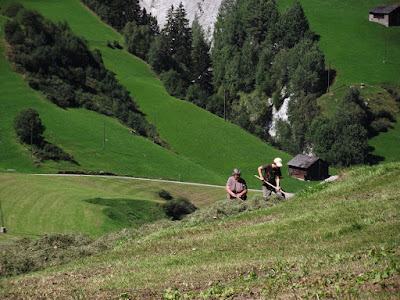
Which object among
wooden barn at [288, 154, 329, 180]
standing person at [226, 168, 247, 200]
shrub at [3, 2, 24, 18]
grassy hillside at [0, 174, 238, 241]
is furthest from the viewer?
shrub at [3, 2, 24, 18]

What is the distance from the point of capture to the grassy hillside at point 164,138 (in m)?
128

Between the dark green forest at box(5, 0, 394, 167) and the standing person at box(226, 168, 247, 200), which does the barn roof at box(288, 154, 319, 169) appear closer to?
the dark green forest at box(5, 0, 394, 167)

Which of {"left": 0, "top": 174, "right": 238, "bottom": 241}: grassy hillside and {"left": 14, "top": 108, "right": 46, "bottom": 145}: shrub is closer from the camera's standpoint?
{"left": 0, "top": 174, "right": 238, "bottom": 241}: grassy hillside

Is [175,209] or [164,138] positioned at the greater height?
[164,138]

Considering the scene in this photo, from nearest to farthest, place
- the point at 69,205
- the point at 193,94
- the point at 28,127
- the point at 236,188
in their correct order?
the point at 236,188, the point at 69,205, the point at 28,127, the point at 193,94

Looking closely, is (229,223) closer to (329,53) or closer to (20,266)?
(20,266)

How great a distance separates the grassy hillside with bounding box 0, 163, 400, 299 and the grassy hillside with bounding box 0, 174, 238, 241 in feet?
144

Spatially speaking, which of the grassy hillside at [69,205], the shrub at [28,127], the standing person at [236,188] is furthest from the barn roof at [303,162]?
the standing person at [236,188]

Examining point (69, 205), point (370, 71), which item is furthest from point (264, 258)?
point (370, 71)

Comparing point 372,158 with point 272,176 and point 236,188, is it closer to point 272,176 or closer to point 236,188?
point 236,188

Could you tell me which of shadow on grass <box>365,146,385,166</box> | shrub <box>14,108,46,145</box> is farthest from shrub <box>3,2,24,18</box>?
shadow on grass <box>365,146,385,166</box>

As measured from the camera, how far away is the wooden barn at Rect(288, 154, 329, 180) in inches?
5669

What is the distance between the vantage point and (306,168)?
142875mm

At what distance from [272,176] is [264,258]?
419 inches
